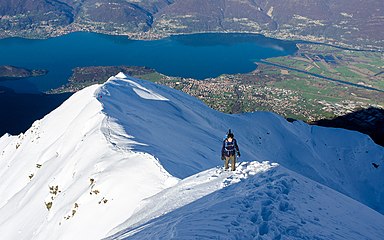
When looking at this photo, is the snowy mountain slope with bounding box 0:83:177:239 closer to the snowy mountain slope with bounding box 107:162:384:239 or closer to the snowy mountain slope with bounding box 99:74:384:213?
the snowy mountain slope with bounding box 107:162:384:239

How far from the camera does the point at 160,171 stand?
27656 mm

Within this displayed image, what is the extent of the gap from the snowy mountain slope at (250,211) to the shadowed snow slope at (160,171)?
0.09m

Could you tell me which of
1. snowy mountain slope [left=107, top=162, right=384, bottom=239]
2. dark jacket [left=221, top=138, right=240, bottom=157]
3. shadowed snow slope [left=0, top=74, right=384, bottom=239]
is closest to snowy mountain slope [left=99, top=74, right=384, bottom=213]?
shadowed snow slope [left=0, top=74, right=384, bottom=239]

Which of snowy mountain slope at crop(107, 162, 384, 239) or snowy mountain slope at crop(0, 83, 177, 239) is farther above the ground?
snowy mountain slope at crop(0, 83, 177, 239)

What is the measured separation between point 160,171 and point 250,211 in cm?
A: 1195

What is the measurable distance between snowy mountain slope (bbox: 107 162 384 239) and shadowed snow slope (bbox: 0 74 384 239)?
90 millimetres

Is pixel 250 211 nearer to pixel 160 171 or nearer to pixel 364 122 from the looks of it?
pixel 160 171

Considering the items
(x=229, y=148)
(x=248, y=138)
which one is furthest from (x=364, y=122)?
(x=229, y=148)

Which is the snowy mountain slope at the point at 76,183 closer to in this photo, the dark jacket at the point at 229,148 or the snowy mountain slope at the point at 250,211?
the snowy mountain slope at the point at 250,211

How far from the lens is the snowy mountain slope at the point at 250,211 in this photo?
15.4 m

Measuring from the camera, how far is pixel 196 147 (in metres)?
45.3

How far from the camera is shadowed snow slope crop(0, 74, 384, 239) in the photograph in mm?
18672

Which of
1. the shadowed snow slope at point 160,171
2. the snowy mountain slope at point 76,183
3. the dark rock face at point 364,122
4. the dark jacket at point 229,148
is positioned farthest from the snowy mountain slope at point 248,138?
the dark rock face at point 364,122

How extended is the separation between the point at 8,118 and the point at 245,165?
359 feet
